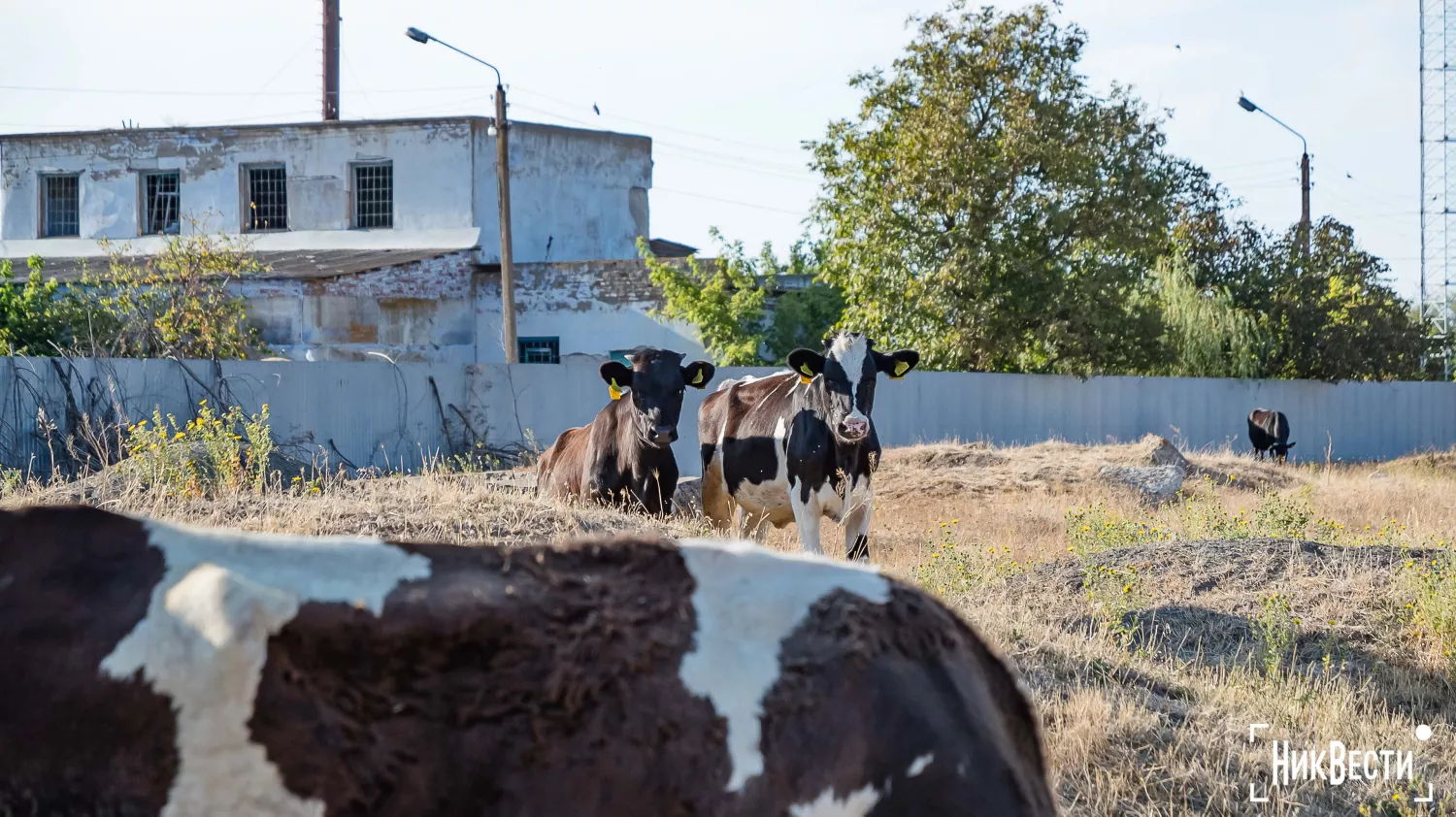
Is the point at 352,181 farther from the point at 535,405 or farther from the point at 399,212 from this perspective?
the point at 535,405

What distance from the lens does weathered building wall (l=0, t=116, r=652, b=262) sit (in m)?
33.5

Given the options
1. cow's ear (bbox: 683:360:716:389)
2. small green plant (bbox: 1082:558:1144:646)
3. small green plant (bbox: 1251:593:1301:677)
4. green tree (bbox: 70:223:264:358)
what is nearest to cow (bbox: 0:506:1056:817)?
small green plant (bbox: 1251:593:1301:677)

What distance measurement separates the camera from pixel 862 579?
227cm

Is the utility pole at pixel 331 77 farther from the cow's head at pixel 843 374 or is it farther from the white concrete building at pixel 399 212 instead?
the cow's head at pixel 843 374

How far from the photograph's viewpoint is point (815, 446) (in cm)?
1030

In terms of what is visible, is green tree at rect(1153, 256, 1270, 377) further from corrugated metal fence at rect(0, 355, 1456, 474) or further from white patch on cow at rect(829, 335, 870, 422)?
white patch on cow at rect(829, 335, 870, 422)

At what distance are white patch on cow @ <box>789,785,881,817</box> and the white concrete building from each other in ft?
93.9

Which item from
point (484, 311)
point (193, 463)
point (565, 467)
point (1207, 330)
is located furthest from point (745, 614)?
point (1207, 330)

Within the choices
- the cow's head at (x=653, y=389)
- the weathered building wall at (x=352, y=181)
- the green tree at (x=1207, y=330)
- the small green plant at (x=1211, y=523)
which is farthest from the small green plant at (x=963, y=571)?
the weathered building wall at (x=352, y=181)

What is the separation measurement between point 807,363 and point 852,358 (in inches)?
17.6

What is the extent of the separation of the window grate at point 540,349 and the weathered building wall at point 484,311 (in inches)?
7.5

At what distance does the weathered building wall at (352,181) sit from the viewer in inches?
1319

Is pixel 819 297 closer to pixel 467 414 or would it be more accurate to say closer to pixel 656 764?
pixel 467 414

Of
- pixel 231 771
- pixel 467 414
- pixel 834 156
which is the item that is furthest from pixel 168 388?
pixel 231 771
